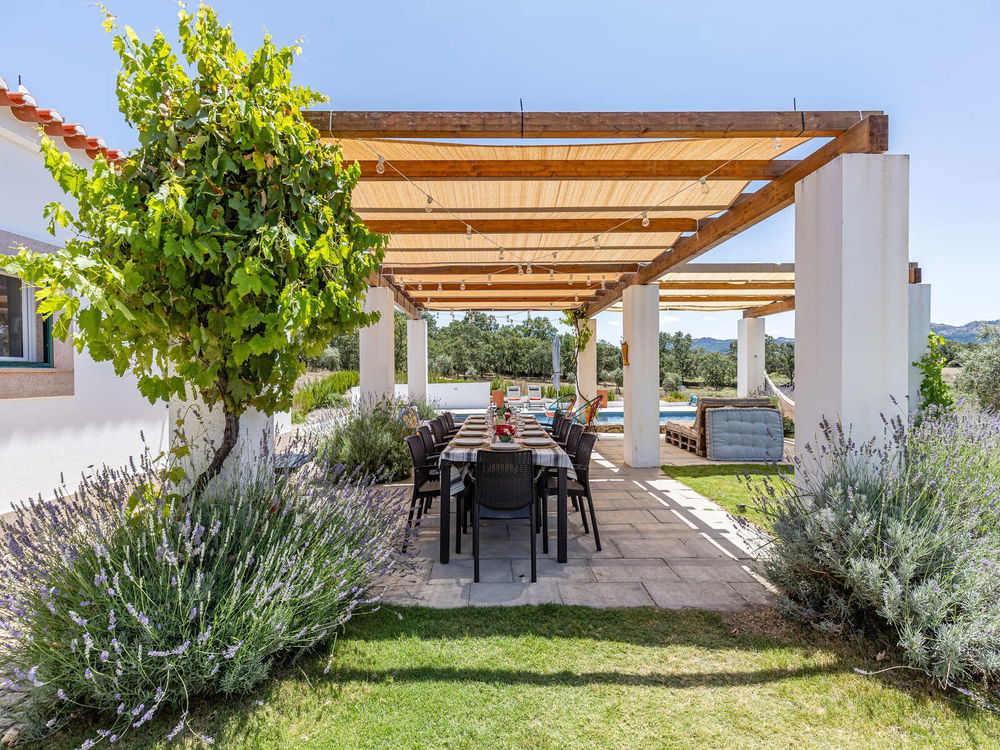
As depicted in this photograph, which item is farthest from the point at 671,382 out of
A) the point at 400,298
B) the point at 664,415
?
the point at 400,298

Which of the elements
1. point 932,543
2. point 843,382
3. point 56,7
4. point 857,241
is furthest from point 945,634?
point 56,7

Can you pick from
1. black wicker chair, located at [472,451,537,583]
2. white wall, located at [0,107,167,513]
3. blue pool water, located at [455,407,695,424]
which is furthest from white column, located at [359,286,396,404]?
blue pool water, located at [455,407,695,424]

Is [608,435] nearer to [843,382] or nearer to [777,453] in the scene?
[777,453]

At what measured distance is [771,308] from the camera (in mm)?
11875

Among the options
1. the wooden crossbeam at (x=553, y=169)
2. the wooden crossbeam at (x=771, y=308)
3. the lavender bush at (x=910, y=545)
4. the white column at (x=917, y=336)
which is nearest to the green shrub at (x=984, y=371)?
the white column at (x=917, y=336)

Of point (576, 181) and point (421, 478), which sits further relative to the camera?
point (421, 478)

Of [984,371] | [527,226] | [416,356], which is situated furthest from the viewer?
[416,356]

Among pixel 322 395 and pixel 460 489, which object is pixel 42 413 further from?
pixel 322 395

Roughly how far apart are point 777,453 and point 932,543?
623cm

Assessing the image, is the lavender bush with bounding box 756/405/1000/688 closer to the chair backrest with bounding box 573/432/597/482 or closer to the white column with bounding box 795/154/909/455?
the white column with bounding box 795/154/909/455

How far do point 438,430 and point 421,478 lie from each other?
1706 millimetres

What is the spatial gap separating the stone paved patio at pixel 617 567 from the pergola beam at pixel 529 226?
127 inches

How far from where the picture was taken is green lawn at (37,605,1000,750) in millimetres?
2059

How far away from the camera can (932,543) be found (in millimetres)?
2514
